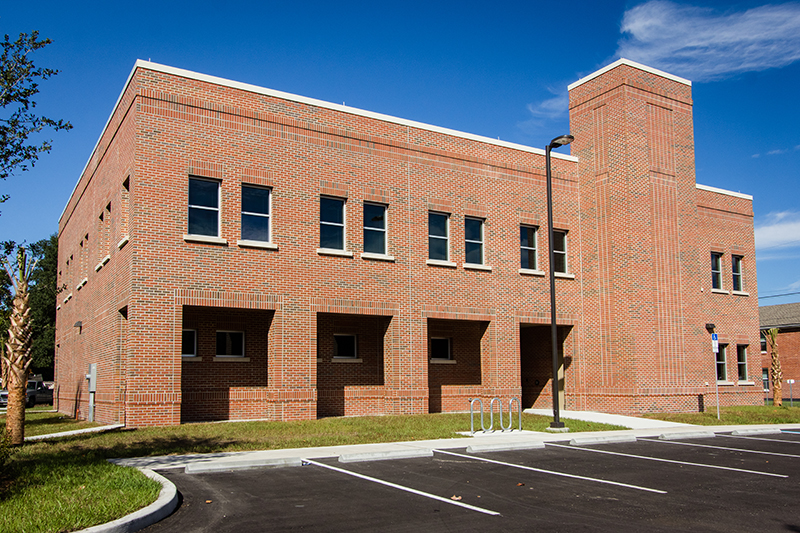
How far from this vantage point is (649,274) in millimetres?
25625

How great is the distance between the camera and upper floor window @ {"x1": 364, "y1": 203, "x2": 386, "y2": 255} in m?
23.3

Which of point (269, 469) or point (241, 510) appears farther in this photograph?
point (269, 469)

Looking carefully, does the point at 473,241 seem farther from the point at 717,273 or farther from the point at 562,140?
the point at 717,273

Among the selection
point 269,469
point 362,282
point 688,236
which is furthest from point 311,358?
point 688,236

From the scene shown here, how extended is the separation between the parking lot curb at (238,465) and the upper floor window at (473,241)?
1401 cm

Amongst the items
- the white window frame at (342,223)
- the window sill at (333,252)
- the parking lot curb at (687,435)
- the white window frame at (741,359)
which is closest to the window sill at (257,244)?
the window sill at (333,252)

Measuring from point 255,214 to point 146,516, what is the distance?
14425 millimetres

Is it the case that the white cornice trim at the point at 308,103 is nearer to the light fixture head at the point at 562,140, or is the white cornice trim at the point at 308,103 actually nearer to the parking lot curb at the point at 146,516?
the light fixture head at the point at 562,140

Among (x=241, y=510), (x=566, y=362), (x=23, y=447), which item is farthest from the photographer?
(x=566, y=362)

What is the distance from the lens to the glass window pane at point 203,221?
20312mm

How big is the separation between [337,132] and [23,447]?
1295 centimetres

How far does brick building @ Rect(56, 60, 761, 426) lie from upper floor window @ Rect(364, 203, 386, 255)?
0.07m

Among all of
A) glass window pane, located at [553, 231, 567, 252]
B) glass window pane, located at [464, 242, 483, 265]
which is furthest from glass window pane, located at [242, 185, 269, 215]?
glass window pane, located at [553, 231, 567, 252]

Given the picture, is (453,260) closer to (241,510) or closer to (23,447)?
(23,447)
